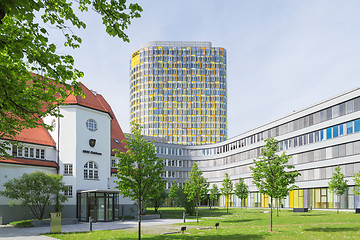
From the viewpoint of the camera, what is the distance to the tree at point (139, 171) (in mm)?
21812

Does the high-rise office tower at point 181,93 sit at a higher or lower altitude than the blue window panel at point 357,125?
higher

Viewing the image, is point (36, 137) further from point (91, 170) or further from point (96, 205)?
point (96, 205)

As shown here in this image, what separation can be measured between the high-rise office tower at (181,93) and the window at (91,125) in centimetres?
10766

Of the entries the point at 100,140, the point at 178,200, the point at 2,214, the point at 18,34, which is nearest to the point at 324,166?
the point at 178,200

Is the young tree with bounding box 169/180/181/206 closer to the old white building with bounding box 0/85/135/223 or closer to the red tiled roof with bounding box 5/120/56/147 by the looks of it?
the old white building with bounding box 0/85/135/223

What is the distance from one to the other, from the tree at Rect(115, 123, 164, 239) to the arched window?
65.7 feet

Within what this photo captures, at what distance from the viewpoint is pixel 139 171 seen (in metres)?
22.0

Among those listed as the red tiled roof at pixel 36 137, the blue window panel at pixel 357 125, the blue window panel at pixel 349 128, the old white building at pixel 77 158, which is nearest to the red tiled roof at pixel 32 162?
the old white building at pixel 77 158

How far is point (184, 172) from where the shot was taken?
114 metres

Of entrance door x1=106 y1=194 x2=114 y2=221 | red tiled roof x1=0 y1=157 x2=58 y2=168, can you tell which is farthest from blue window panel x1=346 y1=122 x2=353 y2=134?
red tiled roof x1=0 y1=157 x2=58 y2=168

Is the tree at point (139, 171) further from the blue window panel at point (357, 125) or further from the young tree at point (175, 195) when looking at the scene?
the blue window panel at point (357, 125)

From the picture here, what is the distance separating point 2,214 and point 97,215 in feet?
29.1

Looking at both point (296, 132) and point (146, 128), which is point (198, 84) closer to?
point (146, 128)

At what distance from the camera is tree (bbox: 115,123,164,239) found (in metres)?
21.8
